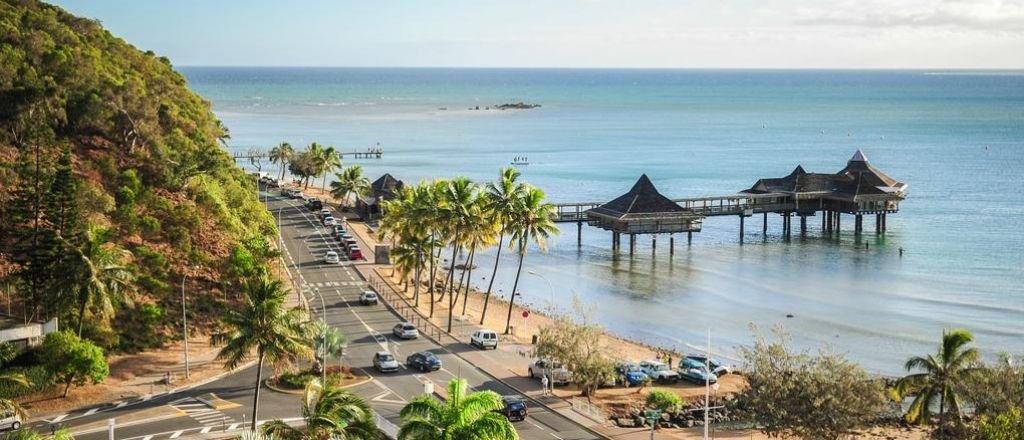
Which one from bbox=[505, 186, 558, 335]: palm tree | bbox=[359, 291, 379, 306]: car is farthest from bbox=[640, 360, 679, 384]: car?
bbox=[359, 291, 379, 306]: car

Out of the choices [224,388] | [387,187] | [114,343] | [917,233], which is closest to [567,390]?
[224,388]

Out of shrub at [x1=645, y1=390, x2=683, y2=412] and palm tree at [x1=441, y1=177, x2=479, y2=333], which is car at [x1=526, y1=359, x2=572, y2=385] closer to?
shrub at [x1=645, y1=390, x2=683, y2=412]

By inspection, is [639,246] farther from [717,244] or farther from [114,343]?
[114,343]

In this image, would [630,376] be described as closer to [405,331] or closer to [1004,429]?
[405,331]

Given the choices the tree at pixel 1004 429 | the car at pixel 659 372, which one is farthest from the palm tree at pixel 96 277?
the tree at pixel 1004 429

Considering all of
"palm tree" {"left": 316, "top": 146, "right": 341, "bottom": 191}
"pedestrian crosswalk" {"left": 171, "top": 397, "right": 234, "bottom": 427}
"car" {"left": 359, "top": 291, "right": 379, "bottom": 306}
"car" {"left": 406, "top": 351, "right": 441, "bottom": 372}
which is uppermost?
"palm tree" {"left": 316, "top": 146, "right": 341, "bottom": 191}
